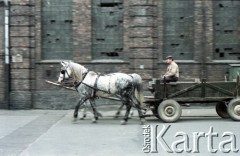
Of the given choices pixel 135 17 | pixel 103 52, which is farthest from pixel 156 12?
pixel 103 52

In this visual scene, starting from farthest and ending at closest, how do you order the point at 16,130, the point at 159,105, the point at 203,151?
the point at 159,105, the point at 16,130, the point at 203,151

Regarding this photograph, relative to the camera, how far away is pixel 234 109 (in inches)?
532

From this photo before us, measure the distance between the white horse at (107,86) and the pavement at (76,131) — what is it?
2.23 feet

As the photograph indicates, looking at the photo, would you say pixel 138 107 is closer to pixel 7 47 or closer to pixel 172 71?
pixel 172 71

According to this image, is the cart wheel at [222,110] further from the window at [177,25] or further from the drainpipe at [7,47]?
the drainpipe at [7,47]

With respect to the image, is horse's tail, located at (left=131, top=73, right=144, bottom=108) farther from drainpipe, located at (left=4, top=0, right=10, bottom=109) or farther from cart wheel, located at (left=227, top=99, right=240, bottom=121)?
drainpipe, located at (left=4, top=0, right=10, bottom=109)

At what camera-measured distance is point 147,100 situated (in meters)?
13.5

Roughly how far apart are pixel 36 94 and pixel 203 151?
926 centimetres

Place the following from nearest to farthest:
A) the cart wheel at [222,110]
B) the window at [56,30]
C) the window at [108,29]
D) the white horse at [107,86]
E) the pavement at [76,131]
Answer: the pavement at [76,131], the white horse at [107,86], the cart wheel at [222,110], the window at [108,29], the window at [56,30]

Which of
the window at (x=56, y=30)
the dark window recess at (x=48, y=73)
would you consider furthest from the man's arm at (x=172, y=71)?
the dark window recess at (x=48, y=73)

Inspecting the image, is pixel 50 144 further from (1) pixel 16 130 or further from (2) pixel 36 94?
(2) pixel 36 94

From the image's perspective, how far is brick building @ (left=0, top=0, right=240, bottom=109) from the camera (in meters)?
17.0

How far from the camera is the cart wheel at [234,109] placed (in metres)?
13.5

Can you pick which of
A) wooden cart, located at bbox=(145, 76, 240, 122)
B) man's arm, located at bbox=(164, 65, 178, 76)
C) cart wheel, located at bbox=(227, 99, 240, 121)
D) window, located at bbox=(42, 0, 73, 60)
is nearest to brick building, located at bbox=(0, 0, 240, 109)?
window, located at bbox=(42, 0, 73, 60)
